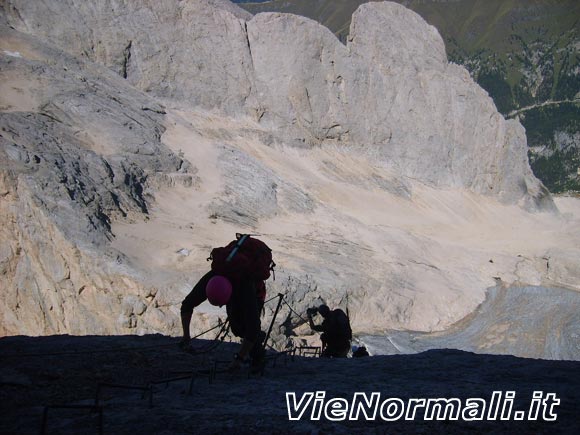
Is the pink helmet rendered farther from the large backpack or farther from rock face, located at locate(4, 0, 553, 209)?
rock face, located at locate(4, 0, 553, 209)

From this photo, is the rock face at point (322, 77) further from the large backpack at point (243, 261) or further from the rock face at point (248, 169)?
the large backpack at point (243, 261)

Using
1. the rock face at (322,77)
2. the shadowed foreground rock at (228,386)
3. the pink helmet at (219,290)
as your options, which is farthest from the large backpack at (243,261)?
the rock face at (322,77)

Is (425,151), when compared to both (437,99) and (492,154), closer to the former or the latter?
(437,99)

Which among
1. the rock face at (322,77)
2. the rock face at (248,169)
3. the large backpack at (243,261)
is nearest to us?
the large backpack at (243,261)

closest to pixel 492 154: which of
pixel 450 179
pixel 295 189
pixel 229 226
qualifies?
pixel 450 179

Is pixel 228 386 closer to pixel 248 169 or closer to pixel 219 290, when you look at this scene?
pixel 219 290

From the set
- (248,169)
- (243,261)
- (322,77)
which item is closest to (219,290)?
(243,261)

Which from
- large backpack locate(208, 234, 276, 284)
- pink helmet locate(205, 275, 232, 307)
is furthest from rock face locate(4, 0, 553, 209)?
pink helmet locate(205, 275, 232, 307)
